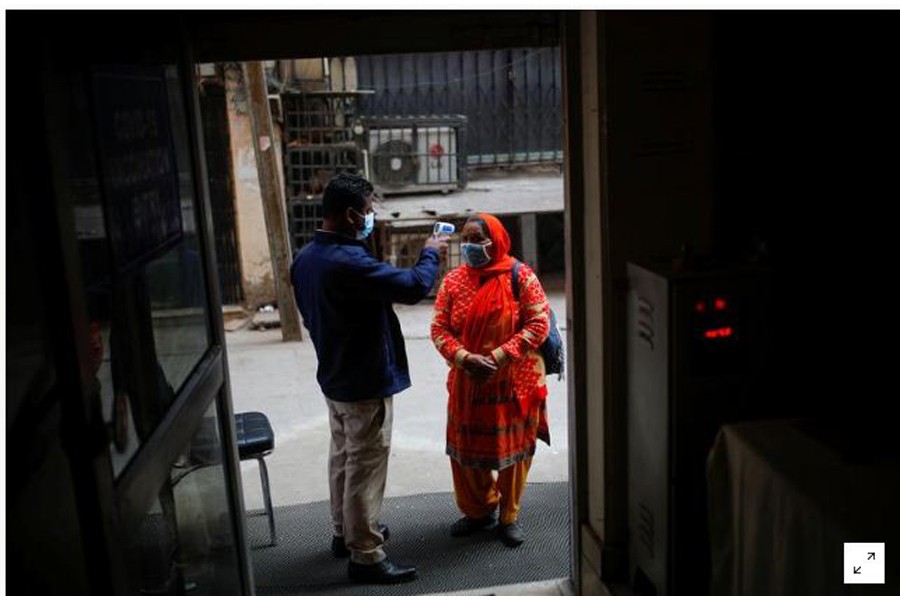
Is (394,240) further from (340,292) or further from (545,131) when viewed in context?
(340,292)

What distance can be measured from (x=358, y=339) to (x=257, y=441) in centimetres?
73

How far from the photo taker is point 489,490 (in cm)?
371

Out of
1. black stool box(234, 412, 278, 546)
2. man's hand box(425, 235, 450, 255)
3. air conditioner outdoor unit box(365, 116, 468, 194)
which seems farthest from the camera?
air conditioner outdoor unit box(365, 116, 468, 194)

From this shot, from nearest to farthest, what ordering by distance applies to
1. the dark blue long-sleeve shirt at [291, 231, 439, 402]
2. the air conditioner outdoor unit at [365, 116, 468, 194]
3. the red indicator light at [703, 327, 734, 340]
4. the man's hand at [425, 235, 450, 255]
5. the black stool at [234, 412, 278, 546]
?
the red indicator light at [703, 327, 734, 340] → the dark blue long-sleeve shirt at [291, 231, 439, 402] → the man's hand at [425, 235, 450, 255] → the black stool at [234, 412, 278, 546] → the air conditioner outdoor unit at [365, 116, 468, 194]

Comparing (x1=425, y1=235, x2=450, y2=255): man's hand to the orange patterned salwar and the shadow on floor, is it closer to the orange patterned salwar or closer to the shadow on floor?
the orange patterned salwar

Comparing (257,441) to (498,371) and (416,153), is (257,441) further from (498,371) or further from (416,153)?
(416,153)

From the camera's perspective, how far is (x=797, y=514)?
6.24ft

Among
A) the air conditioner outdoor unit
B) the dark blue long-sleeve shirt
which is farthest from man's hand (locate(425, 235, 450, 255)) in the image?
the air conditioner outdoor unit

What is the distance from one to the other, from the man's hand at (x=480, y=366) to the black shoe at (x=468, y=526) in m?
0.78

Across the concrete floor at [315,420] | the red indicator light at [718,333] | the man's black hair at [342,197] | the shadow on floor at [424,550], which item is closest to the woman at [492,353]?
the shadow on floor at [424,550]

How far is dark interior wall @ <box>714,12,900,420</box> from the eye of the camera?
254 cm

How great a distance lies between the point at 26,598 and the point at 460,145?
29.7 feet

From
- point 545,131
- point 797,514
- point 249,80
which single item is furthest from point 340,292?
point 545,131

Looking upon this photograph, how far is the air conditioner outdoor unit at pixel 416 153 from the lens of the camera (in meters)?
9.99
